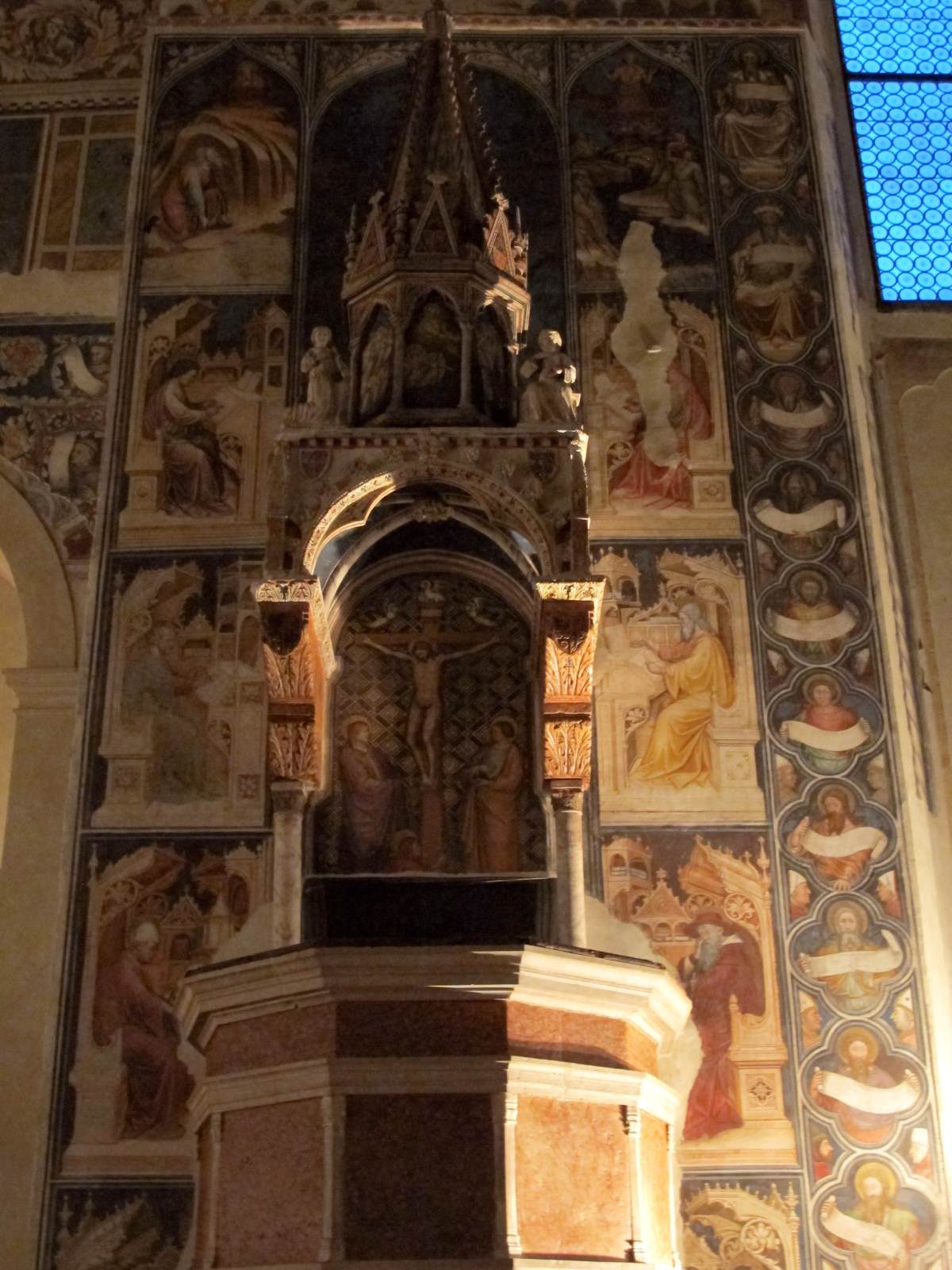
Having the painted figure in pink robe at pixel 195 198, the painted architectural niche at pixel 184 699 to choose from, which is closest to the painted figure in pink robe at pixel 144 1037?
the painted architectural niche at pixel 184 699

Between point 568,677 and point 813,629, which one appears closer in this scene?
point 568,677

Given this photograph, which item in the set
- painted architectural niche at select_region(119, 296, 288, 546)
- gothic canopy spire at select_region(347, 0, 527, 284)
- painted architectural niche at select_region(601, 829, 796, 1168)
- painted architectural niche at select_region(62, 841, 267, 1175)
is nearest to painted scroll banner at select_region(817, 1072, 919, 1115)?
painted architectural niche at select_region(601, 829, 796, 1168)

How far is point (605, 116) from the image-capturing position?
10.1 meters

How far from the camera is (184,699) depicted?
28.0 ft

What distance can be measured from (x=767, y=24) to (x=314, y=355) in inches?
165

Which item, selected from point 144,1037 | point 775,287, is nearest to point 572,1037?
point 144,1037

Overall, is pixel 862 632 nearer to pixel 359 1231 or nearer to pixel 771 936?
pixel 771 936

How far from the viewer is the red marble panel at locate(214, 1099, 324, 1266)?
216 inches

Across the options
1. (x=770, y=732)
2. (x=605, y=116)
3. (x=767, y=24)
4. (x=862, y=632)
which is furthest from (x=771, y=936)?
(x=767, y=24)

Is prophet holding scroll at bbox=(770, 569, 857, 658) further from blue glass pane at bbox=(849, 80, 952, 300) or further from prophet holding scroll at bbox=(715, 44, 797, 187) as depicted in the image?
prophet holding scroll at bbox=(715, 44, 797, 187)

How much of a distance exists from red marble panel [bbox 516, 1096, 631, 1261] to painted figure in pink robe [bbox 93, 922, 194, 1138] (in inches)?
103

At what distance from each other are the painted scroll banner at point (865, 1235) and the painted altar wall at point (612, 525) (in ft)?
0.09

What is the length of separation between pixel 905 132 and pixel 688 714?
4594 mm

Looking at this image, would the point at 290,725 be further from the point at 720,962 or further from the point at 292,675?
the point at 720,962
